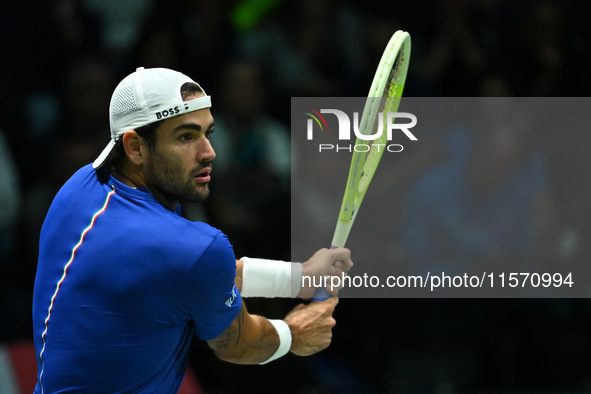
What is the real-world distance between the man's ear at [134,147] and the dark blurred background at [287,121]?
2.14 meters

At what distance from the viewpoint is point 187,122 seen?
281 centimetres

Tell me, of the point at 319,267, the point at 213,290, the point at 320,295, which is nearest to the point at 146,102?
the point at 213,290

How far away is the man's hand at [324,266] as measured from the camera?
352cm

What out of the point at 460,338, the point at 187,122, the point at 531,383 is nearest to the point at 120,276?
the point at 187,122

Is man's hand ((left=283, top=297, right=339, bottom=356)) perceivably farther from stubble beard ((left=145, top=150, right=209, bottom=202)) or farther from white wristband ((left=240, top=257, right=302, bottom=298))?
stubble beard ((left=145, top=150, right=209, bottom=202))

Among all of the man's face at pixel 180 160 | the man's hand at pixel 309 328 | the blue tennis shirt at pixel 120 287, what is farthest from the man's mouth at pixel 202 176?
the man's hand at pixel 309 328

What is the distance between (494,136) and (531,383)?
5.13 ft

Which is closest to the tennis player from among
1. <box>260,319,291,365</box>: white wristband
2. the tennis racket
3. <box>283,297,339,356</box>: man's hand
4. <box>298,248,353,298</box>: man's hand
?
<box>260,319,291,365</box>: white wristband

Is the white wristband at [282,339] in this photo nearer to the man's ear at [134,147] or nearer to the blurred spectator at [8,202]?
the man's ear at [134,147]

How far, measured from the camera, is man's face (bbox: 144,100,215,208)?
9.16 ft

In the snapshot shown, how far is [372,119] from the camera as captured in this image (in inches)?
141

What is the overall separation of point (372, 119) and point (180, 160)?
107 cm

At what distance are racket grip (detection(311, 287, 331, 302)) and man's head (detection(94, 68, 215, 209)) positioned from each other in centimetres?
91

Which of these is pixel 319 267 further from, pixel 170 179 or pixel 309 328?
pixel 170 179
